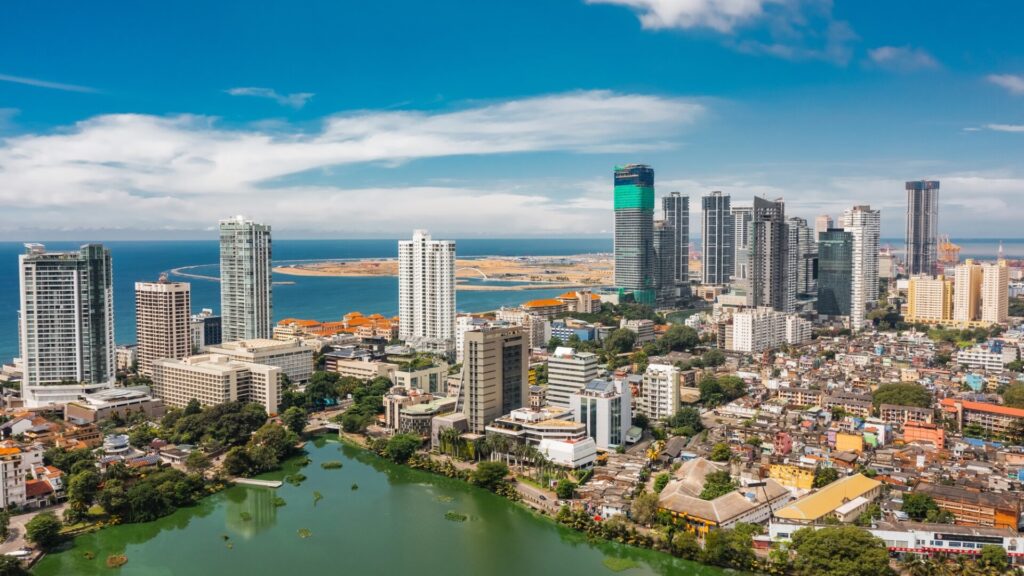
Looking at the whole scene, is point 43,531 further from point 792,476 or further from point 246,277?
point 246,277

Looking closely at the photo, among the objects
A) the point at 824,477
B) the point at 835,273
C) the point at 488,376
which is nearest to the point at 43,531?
the point at 488,376

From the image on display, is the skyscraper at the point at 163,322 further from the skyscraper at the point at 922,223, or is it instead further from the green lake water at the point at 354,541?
the skyscraper at the point at 922,223

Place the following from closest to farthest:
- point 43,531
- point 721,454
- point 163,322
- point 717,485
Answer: point 43,531 < point 717,485 < point 721,454 < point 163,322

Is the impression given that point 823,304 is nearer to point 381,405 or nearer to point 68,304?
point 381,405

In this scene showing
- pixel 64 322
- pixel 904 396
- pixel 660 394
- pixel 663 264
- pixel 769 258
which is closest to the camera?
pixel 660 394

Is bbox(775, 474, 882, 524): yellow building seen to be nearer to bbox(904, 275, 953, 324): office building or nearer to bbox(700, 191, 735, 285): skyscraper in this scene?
bbox(904, 275, 953, 324): office building

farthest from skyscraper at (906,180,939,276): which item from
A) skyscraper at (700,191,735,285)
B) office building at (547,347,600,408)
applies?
office building at (547,347,600,408)
